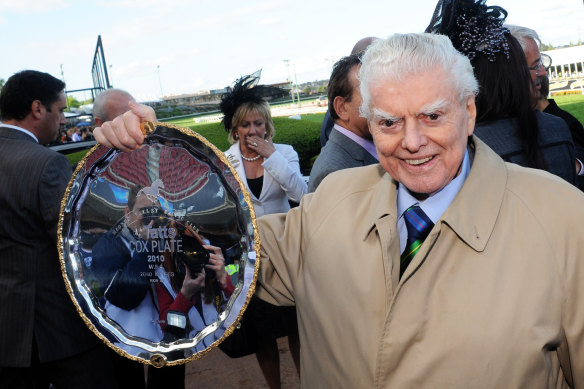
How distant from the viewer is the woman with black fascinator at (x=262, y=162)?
3.94 meters

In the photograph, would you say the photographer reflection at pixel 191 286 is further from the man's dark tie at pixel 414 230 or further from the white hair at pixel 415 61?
the white hair at pixel 415 61

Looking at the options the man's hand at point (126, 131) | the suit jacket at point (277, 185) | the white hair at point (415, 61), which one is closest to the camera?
the white hair at point (415, 61)

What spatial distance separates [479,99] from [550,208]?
116 centimetres

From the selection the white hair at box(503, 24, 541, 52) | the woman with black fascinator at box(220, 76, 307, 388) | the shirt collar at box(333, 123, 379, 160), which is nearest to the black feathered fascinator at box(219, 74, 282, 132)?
the woman with black fascinator at box(220, 76, 307, 388)

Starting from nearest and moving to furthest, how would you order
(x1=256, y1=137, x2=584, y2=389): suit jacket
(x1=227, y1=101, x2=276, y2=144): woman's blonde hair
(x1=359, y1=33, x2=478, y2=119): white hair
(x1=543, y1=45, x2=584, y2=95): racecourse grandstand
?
(x1=256, y1=137, x2=584, y2=389): suit jacket, (x1=359, y1=33, x2=478, y2=119): white hair, (x1=227, y1=101, x2=276, y2=144): woman's blonde hair, (x1=543, y1=45, x2=584, y2=95): racecourse grandstand

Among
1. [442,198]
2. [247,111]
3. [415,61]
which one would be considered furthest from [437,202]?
[247,111]

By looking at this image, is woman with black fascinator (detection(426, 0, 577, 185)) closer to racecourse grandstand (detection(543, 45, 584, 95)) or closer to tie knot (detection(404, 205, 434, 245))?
tie knot (detection(404, 205, 434, 245))

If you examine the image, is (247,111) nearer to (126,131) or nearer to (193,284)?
(126,131)

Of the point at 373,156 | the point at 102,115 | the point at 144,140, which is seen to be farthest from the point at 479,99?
the point at 102,115

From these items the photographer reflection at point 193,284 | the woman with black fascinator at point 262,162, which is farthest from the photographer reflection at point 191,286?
the woman with black fascinator at point 262,162

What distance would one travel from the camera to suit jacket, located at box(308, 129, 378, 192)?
2965 mm

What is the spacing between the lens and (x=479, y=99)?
8.53 feet

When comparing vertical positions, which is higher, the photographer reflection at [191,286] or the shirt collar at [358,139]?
the shirt collar at [358,139]

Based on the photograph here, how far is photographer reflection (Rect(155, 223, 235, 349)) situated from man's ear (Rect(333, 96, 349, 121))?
1.70 m
